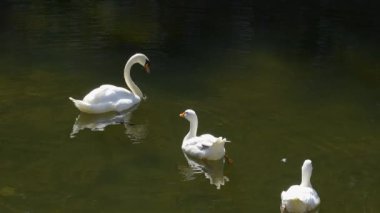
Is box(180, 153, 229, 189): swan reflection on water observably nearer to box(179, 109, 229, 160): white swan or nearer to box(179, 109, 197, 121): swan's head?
box(179, 109, 229, 160): white swan

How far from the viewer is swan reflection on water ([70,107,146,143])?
32.5 feet

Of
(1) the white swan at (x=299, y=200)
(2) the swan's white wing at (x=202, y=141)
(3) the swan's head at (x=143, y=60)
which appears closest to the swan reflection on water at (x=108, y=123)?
(2) the swan's white wing at (x=202, y=141)

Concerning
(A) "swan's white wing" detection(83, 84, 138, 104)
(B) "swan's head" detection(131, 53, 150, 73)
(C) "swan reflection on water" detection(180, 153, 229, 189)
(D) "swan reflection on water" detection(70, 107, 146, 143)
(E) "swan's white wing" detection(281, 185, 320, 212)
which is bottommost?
(C) "swan reflection on water" detection(180, 153, 229, 189)

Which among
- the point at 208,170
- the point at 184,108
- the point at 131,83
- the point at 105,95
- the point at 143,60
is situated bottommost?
the point at 208,170

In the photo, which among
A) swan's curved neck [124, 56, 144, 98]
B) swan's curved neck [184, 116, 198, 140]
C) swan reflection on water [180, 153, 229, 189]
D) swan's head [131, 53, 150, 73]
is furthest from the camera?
swan's head [131, 53, 150, 73]

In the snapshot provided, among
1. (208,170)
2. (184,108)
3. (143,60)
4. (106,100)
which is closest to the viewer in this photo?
(208,170)

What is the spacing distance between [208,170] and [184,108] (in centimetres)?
218

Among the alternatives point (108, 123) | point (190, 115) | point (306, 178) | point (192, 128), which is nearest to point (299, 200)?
point (306, 178)

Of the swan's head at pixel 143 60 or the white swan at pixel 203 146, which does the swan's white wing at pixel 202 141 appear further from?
the swan's head at pixel 143 60

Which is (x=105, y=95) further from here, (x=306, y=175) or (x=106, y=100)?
(x=306, y=175)

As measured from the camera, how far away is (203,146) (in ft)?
29.6

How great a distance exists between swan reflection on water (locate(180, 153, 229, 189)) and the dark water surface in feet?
0.10

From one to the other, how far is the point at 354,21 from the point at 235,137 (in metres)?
9.28

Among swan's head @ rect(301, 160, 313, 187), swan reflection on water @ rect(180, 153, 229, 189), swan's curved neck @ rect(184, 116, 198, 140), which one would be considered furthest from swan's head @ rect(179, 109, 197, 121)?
swan's head @ rect(301, 160, 313, 187)
